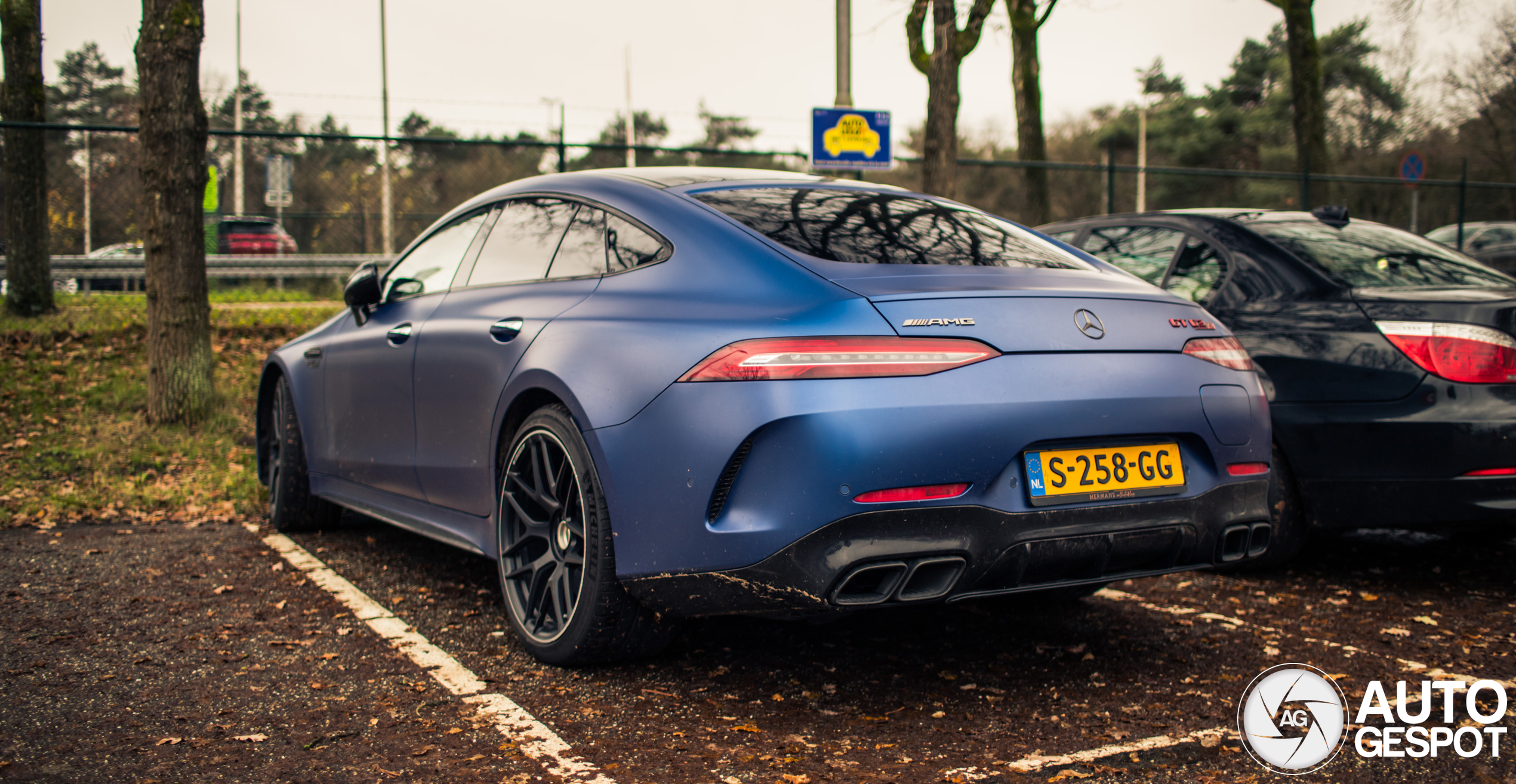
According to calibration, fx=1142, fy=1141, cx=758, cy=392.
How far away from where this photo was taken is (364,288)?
14.3 feet

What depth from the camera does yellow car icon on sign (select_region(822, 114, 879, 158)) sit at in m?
9.43

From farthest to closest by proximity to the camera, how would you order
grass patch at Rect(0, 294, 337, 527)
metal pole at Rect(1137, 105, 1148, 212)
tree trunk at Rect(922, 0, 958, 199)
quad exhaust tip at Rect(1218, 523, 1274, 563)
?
1. metal pole at Rect(1137, 105, 1148, 212)
2. tree trunk at Rect(922, 0, 958, 199)
3. grass patch at Rect(0, 294, 337, 527)
4. quad exhaust tip at Rect(1218, 523, 1274, 563)

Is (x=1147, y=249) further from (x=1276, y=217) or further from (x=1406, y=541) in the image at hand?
(x=1406, y=541)

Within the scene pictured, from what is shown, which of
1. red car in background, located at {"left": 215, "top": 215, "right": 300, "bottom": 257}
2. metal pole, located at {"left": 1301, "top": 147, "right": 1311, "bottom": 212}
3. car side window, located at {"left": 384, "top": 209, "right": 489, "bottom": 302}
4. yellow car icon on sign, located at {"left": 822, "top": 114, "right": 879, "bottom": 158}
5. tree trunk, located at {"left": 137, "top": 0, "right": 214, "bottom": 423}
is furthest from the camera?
red car in background, located at {"left": 215, "top": 215, "right": 300, "bottom": 257}

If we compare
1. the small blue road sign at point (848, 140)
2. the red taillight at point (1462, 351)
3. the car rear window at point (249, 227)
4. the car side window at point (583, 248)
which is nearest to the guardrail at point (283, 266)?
the car rear window at point (249, 227)

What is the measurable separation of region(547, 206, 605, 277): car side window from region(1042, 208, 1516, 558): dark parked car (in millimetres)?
2547

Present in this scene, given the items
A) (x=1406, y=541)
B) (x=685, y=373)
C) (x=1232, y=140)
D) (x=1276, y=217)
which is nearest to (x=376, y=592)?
(x=685, y=373)

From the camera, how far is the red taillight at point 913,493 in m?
2.50

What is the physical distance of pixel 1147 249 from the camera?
5199mm

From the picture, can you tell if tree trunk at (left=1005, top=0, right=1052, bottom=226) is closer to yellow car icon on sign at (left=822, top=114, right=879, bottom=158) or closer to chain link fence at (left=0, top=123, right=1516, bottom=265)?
chain link fence at (left=0, top=123, right=1516, bottom=265)

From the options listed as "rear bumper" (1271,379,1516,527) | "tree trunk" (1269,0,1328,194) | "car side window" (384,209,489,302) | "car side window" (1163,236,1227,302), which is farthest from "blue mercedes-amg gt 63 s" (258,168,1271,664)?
"tree trunk" (1269,0,1328,194)

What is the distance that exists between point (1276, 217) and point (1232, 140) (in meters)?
46.8

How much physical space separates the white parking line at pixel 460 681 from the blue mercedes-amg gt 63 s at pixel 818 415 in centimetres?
24

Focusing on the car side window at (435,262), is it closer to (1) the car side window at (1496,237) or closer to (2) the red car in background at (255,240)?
(2) the red car in background at (255,240)
